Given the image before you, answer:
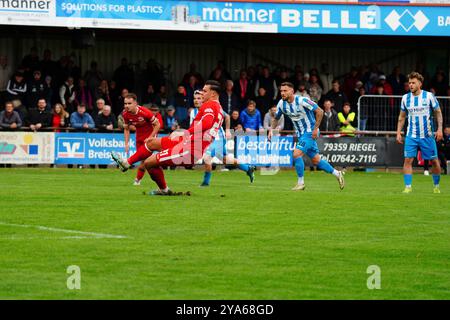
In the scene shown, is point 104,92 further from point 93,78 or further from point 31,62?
point 31,62

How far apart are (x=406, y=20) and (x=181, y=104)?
23.6ft

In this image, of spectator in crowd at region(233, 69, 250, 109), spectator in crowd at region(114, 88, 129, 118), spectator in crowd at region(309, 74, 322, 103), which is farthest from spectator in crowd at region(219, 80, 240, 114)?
spectator in crowd at region(114, 88, 129, 118)

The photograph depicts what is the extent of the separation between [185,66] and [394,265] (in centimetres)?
2647

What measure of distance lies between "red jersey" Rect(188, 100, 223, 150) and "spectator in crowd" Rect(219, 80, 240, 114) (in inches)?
511

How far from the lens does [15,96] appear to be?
29.3 m

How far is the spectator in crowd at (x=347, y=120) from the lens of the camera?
30.1 m

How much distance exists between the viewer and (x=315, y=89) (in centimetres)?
3222

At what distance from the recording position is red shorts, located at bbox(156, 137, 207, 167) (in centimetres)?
1664

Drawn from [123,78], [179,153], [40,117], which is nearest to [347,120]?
[123,78]

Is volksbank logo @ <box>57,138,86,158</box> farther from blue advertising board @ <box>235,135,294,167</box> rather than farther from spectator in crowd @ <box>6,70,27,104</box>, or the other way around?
blue advertising board @ <box>235,135,294,167</box>

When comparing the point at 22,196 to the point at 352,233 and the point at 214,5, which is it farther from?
the point at 214,5

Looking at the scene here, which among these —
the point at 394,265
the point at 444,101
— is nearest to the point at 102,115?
the point at 444,101

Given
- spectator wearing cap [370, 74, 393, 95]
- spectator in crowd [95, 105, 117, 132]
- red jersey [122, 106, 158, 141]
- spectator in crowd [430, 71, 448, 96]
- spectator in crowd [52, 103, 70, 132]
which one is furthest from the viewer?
spectator in crowd [430, 71, 448, 96]

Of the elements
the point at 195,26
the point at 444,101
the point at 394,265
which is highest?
the point at 195,26
